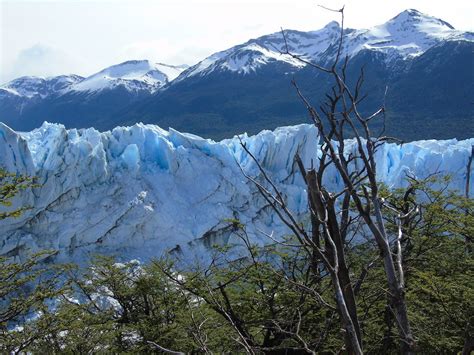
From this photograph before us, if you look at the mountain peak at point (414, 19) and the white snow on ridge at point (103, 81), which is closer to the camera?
the mountain peak at point (414, 19)

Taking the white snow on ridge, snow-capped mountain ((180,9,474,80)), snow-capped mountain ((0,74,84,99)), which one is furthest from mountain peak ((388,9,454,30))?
snow-capped mountain ((0,74,84,99))

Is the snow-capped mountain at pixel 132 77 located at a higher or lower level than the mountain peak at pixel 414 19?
lower

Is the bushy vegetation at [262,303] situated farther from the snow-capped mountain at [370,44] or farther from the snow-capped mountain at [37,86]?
the snow-capped mountain at [37,86]

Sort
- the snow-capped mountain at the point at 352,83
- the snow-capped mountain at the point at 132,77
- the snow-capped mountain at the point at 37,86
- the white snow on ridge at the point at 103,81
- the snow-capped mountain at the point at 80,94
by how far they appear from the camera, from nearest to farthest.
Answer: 1. the snow-capped mountain at the point at 352,83
2. the snow-capped mountain at the point at 80,94
3. the snow-capped mountain at the point at 132,77
4. the white snow on ridge at the point at 103,81
5. the snow-capped mountain at the point at 37,86

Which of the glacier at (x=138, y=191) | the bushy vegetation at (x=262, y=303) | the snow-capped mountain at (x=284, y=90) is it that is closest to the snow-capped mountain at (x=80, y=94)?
the snow-capped mountain at (x=284, y=90)

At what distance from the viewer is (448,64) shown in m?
56.3

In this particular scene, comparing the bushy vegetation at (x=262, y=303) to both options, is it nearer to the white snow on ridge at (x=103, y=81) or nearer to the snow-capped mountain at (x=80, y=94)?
→ the snow-capped mountain at (x=80, y=94)

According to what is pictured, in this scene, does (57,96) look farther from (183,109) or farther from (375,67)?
(375,67)

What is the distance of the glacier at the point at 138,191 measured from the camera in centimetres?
1609

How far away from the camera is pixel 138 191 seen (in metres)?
17.2

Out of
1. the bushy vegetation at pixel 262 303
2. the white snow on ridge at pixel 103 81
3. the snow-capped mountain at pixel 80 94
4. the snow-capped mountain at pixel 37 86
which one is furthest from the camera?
the snow-capped mountain at pixel 37 86

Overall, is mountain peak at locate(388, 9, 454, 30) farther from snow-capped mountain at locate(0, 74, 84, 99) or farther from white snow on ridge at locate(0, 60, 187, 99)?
snow-capped mountain at locate(0, 74, 84, 99)

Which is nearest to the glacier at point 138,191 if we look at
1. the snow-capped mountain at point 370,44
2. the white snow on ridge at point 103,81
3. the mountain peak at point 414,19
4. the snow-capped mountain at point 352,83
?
the snow-capped mountain at point 352,83

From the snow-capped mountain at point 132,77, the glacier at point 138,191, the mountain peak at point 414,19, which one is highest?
the mountain peak at point 414,19
